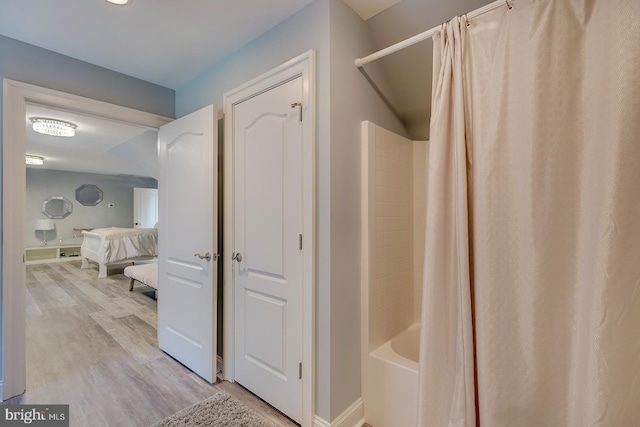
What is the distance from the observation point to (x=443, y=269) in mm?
1240

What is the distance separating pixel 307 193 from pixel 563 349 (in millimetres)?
1259

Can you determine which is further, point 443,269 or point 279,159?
point 279,159

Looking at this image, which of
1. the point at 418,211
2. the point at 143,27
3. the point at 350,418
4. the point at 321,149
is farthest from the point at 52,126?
the point at 350,418

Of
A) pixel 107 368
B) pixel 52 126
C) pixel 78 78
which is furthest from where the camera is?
pixel 52 126

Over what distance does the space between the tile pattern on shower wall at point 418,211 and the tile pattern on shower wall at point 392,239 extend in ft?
0.16

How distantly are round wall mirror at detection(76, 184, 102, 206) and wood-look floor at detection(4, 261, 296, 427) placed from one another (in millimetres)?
4594

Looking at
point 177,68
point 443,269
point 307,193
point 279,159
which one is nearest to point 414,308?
point 443,269

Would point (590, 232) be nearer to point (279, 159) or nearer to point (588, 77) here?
point (588, 77)

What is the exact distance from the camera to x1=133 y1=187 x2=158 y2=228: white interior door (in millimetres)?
8219

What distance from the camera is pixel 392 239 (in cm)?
198

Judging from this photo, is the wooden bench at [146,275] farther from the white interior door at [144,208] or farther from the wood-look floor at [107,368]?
the white interior door at [144,208]

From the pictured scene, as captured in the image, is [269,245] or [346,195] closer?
[346,195]

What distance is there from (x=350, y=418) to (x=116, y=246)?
224 inches

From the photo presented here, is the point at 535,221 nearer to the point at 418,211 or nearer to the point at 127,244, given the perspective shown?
the point at 418,211
